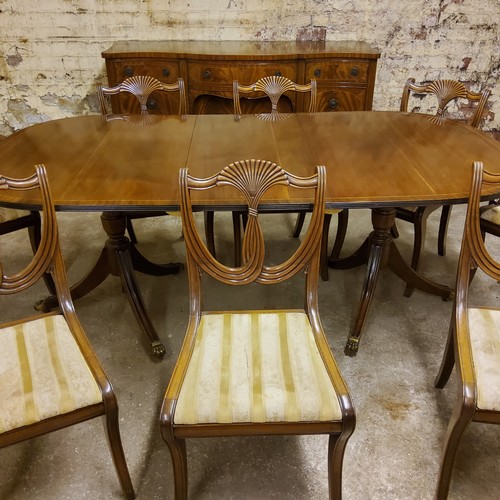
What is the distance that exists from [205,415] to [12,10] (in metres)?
3.45

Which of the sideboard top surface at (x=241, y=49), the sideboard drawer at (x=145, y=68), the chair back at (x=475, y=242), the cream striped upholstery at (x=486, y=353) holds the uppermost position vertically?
the sideboard top surface at (x=241, y=49)

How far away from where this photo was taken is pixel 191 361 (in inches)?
48.4

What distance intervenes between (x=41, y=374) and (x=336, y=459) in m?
0.85

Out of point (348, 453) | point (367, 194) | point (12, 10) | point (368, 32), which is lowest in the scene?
point (348, 453)

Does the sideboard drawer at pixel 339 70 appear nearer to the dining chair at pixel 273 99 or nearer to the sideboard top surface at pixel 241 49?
the sideboard top surface at pixel 241 49

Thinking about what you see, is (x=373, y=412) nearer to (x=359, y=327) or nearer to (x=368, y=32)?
(x=359, y=327)

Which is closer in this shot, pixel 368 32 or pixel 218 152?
pixel 218 152

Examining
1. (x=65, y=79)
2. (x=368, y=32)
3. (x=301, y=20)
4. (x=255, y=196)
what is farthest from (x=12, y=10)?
(x=255, y=196)

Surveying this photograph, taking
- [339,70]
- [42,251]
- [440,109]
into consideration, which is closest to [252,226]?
[42,251]

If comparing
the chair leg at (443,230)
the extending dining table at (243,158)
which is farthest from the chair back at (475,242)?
the chair leg at (443,230)

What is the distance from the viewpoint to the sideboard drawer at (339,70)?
2881 millimetres

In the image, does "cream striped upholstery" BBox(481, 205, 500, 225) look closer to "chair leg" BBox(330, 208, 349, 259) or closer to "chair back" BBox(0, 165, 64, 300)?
"chair leg" BBox(330, 208, 349, 259)

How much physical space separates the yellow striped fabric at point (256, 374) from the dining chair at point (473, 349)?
39 centimetres

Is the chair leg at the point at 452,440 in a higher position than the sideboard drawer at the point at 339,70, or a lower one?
lower
